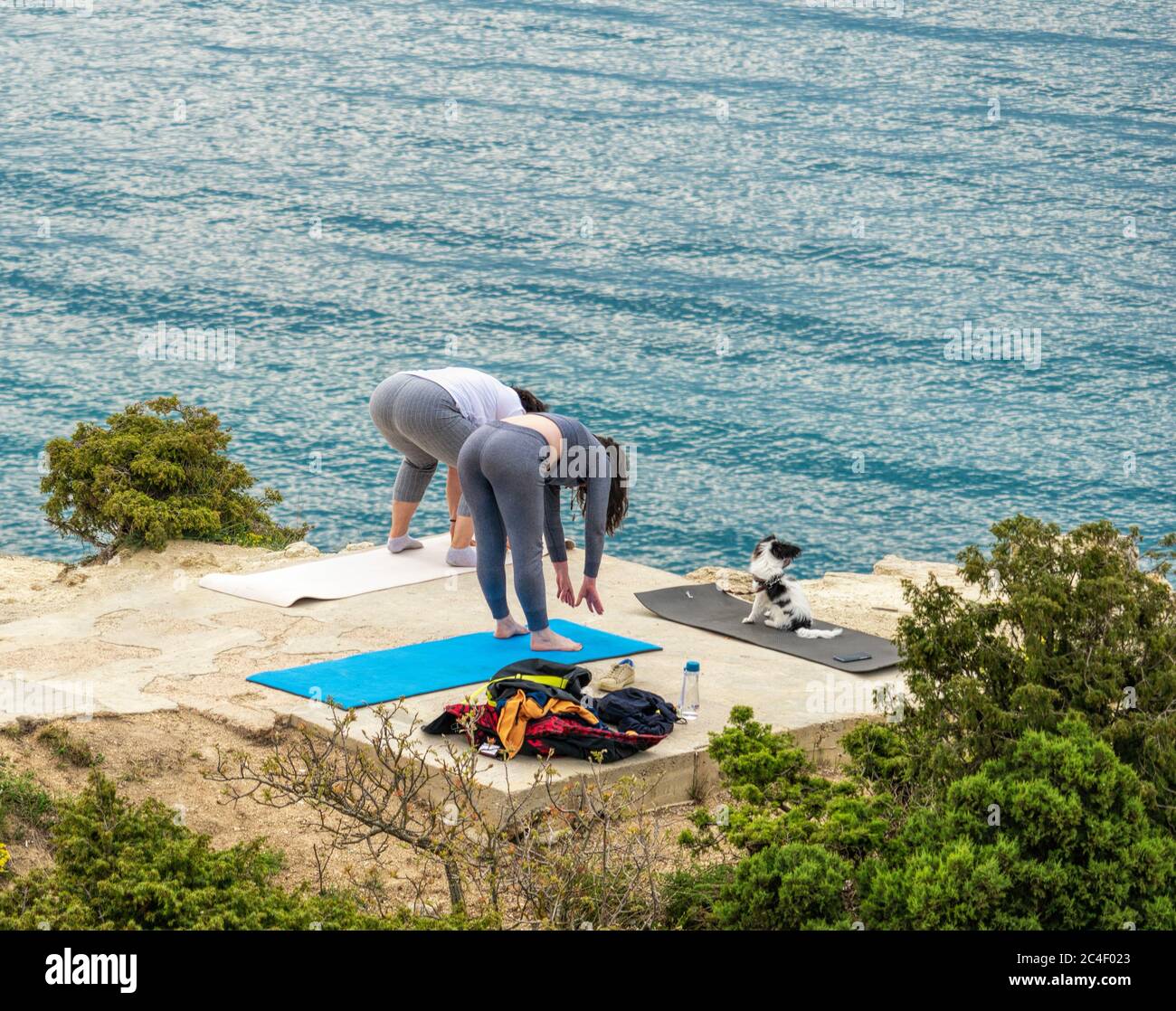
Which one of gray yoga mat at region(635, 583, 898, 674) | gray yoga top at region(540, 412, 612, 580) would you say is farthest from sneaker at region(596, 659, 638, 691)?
gray yoga mat at region(635, 583, 898, 674)

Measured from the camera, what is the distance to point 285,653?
8.61m

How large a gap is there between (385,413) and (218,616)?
5.72 ft

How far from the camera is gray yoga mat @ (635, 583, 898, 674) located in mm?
8748

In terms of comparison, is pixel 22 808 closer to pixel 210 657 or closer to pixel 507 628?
pixel 210 657

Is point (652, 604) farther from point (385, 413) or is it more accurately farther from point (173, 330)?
point (173, 330)

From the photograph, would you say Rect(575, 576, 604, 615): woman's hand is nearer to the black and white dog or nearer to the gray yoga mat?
the gray yoga mat

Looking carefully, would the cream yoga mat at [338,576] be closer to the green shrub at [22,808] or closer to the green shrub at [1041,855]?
the green shrub at [22,808]

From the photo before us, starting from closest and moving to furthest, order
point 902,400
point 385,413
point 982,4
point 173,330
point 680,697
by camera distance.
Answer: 1. point 680,697
2. point 385,413
3. point 902,400
4. point 173,330
5. point 982,4

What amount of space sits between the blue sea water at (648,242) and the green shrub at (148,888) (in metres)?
10.0

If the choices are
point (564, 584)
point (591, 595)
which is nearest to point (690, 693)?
point (591, 595)

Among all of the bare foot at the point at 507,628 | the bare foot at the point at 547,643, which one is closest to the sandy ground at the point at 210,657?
the bare foot at the point at 507,628

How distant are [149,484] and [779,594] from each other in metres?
4.98

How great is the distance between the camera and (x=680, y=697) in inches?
310
